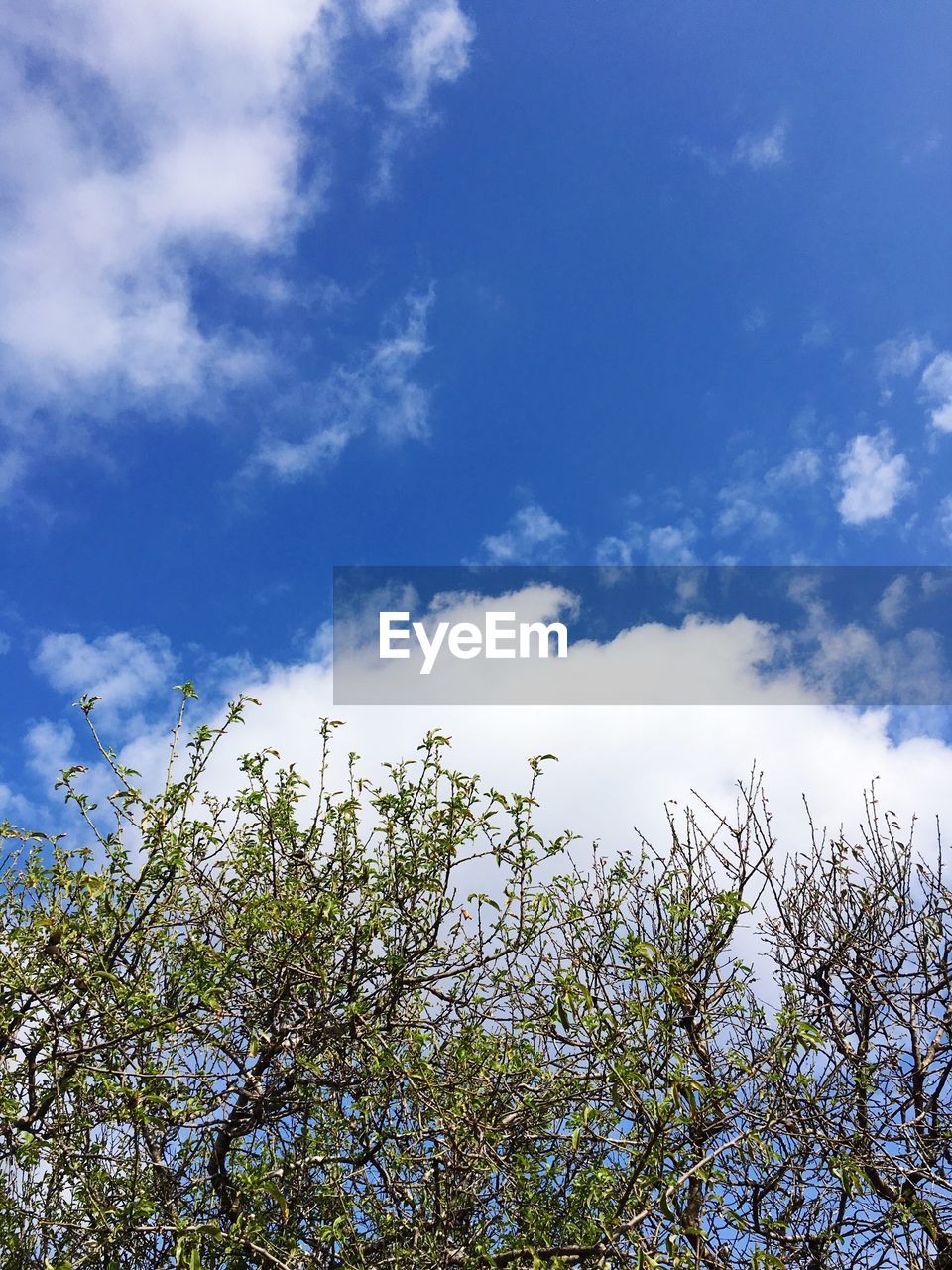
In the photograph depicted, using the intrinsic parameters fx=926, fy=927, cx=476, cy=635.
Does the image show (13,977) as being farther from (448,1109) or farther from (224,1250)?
(448,1109)

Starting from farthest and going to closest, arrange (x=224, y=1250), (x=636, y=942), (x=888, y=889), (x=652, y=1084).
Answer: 1. (x=888, y=889)
2. (x=224, y=1250)
3. (x=652, y=1084)
4. (x=636, y=942)

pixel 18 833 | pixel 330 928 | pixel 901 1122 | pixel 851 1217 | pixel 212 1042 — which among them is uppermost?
pixel 18 833

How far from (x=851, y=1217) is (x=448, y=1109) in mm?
3464

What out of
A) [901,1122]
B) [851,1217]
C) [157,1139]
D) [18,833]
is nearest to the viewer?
[18,833]

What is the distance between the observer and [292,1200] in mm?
4520

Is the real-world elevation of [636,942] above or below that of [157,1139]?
above

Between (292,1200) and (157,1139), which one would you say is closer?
(292,1200)

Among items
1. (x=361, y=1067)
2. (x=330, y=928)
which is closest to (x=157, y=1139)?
(x=361, y=1067)

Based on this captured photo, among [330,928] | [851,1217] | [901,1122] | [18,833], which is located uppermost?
[18,833]

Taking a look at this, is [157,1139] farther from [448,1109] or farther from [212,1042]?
[448,1109]

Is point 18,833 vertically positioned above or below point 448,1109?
above

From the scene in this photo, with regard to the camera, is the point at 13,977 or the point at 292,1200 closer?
the point at 13,977

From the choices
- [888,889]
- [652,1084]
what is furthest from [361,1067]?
[888,889]

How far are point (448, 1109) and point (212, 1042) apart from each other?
1216 millimetres
